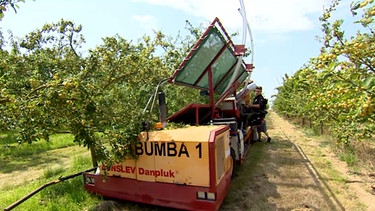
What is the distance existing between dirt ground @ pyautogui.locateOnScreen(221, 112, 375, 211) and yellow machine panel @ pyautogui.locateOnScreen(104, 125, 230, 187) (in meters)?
1.02

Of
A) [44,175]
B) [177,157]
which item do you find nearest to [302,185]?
[177,157]

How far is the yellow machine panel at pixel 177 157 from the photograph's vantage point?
13.3ft

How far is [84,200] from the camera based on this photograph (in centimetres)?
494

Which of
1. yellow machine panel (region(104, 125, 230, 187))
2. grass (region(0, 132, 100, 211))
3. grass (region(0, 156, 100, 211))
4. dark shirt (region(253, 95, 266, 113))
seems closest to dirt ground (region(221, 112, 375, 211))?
yellow machine panel (region(104, 125, 230, 187))

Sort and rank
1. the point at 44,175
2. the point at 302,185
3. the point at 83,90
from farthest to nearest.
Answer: the point at 44,175, the point at 302,185, the point at 83,90

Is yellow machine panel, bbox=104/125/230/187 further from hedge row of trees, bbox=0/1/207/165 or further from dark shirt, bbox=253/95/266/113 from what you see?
dark shirt, bbox=253/95/266/113

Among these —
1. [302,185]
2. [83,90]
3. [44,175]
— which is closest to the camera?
[83,90]

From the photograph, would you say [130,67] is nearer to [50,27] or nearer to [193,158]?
[50,27]

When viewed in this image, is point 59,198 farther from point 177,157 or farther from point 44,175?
point 44,175

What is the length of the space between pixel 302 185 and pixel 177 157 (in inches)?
119

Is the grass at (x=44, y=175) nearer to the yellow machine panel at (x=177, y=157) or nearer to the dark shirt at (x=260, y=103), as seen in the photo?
the yellow machine panel at (x=177, y=157)

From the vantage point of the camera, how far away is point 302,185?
5.73 m

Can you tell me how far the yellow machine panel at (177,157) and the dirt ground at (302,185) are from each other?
1.02 meters

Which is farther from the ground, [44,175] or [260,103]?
[260,103]
